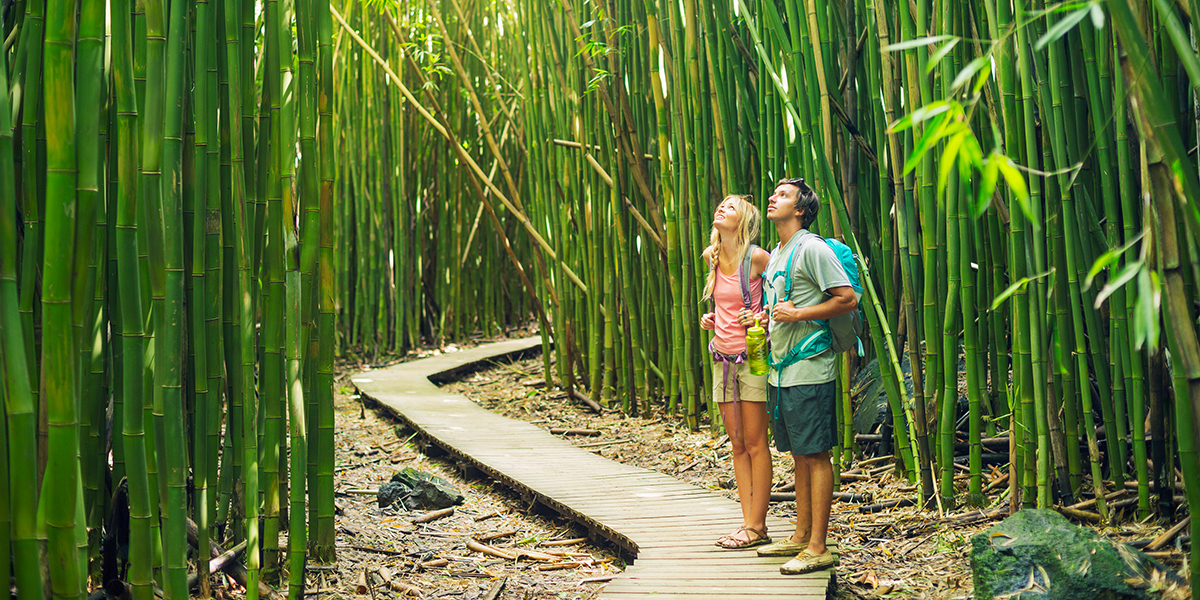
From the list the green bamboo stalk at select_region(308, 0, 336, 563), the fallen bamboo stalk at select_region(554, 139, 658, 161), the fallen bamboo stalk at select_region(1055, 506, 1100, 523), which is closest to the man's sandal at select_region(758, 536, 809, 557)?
the fallen bamboo stalk at select_region(1055, 506, 1100, 523)

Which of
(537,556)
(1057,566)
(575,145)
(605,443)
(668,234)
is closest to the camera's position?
(1057,566)

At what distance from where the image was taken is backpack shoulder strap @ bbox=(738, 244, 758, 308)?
1.92 m

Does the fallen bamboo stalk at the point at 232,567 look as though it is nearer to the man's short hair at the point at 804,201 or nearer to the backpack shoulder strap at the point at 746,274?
the backpack shoulder strap at the point at 746,274

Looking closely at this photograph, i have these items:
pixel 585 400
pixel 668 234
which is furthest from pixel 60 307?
pixel 585 400

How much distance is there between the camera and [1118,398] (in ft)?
5.74

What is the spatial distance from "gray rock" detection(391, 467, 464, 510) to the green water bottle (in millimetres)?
1125

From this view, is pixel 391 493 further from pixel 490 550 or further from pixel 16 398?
pixel 16 398

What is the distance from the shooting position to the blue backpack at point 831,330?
69.3 inches

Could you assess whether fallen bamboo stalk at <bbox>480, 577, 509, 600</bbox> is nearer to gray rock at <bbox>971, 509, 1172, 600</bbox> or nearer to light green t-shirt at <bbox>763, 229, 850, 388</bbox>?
light green t-shirt at <bbox>763, 229, 850, 388</bbox>

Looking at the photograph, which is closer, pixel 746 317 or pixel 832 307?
pixel 832 307

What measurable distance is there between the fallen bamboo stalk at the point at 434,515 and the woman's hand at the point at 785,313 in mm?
1182

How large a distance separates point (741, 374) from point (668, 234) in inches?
47.4

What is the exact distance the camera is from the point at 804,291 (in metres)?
1.78

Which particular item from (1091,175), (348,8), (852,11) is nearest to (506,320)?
(348,8)
